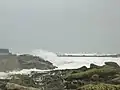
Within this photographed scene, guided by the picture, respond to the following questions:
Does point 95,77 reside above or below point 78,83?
above

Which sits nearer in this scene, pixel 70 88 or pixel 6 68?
pixel 70 88

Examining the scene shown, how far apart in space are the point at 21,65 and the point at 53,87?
29.3 m

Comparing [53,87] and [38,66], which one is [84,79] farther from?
[38,66]

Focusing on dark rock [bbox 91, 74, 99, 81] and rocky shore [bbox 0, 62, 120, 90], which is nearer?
rocky shore [bbox 0, 62, 120, 90]

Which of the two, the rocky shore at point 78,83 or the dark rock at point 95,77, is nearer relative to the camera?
the rocky shore at point 78,83

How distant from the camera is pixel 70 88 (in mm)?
24875

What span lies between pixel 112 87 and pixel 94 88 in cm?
142

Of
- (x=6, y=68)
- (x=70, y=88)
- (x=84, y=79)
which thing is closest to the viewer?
(x=70, y=88)

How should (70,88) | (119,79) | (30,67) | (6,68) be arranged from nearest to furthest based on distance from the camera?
(70,88) → (119,79) → (6,68) → (30,67)

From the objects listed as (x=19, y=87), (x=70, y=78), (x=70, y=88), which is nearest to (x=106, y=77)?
(x=70, y=78)

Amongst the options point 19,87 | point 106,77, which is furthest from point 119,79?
point 19,87

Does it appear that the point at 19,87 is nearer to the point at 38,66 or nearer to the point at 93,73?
the point at 93,73

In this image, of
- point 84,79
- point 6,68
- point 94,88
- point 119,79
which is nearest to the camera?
point 94,88

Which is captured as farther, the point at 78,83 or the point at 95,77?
the point at 95,77
